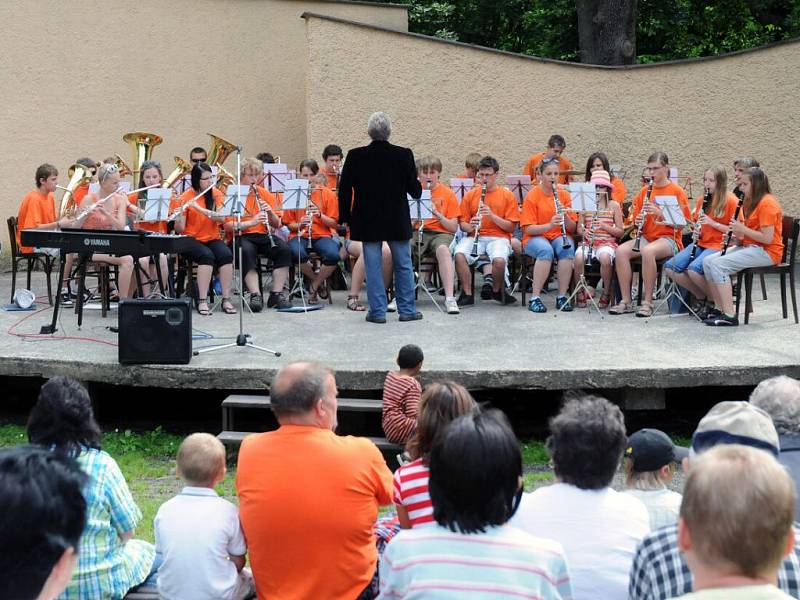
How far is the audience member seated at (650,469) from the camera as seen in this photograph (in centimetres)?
343

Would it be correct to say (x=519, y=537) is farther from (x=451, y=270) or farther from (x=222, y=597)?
Answer: (x=451, y=270)

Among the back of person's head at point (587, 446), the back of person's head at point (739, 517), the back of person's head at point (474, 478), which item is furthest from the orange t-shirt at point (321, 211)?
the back of person's head at point (739, 517)

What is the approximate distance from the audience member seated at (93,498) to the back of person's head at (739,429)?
2016 millimetres

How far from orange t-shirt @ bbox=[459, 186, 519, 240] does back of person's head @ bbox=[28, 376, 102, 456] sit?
6.06 metres

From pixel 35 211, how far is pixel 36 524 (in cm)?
844

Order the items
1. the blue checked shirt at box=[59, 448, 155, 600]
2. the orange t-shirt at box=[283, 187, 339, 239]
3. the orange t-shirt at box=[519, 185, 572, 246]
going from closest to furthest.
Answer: the blue checked shirt at box=[59, 448, 155, 600] < the orange t-shirt at box=[519, 185, 572, 246] < the orange t-shirt at box=[283, 187, 339, 239]

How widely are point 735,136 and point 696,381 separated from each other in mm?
6585

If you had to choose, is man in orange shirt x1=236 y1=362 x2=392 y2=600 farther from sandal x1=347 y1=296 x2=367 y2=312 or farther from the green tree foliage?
the green tree foliage

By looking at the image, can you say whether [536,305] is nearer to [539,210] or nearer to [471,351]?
[539,210]

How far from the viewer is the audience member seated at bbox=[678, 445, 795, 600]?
199 centimetres

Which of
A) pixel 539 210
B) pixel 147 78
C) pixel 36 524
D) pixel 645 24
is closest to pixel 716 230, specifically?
pixel 539 210

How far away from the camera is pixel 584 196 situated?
28.4 feet

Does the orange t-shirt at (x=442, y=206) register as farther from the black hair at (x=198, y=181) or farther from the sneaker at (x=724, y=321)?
the sneaker at (x=724, y=321)

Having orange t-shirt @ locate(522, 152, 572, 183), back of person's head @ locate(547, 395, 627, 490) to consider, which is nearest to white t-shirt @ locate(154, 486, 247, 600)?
back of person's head @ locate(547, 395, 627, 490)
